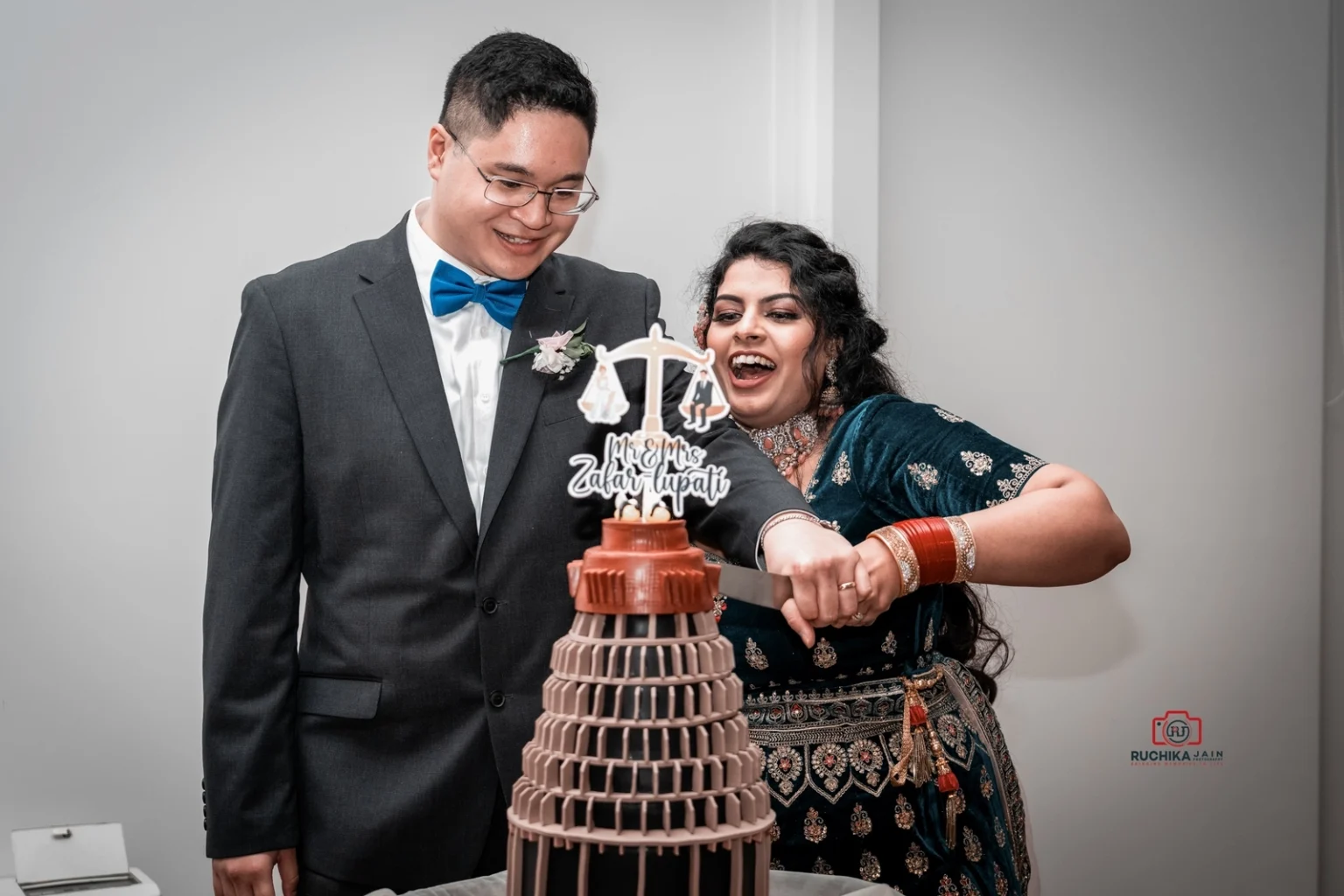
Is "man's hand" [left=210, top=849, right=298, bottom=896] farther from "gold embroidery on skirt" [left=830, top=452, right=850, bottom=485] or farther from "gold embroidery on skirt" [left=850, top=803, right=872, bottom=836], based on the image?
"gold embroidery on skirt" [left=830, top=452, right=850, bottom=485]

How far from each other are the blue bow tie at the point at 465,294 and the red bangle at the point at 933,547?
687 millimetres

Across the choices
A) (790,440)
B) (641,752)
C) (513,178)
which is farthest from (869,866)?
(513,178)

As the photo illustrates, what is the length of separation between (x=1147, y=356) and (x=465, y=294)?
2.43m

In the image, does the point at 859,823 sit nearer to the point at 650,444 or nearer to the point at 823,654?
the point at 823,654

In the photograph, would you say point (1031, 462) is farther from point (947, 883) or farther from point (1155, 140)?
point (1155, 140)

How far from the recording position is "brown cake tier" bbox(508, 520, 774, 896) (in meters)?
1.26

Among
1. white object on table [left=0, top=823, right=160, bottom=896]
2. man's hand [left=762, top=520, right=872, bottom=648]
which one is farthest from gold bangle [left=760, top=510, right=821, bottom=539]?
white object on table [left=0, top=823, right=160, bottom=896]

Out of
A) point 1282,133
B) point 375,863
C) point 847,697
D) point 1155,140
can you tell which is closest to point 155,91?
point 375,863

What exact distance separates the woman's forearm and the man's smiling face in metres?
0.78

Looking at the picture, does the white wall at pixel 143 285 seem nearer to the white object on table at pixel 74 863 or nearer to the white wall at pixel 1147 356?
the white object on table at pixel 74 863

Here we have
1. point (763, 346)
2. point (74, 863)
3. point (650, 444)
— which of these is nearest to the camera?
point (650, 444)

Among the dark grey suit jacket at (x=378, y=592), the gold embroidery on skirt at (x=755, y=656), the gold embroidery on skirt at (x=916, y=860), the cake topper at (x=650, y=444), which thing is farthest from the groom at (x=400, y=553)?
the gold embroidery on skirt at (x=916, y=860)

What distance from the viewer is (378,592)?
1.89 m

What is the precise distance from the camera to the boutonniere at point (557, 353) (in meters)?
1.89
